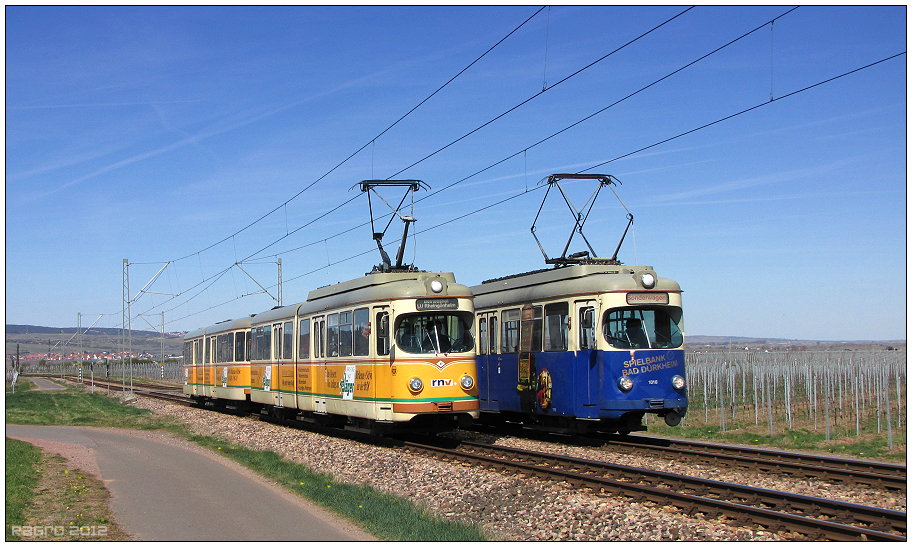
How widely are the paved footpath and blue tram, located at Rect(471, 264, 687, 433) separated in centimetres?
647

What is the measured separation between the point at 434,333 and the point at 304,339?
19.0 feet

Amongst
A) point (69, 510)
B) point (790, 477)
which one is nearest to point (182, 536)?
point (69, 510)

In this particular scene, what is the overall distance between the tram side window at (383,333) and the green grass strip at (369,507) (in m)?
2.92

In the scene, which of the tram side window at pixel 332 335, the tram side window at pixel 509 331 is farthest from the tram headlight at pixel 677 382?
the tram side window at pixel 332 335

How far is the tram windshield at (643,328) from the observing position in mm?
16297

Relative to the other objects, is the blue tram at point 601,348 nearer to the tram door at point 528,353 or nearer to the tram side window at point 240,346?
the tram door at point 528,353

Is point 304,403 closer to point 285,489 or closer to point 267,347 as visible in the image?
point 267,347

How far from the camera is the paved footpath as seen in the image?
9109 millimetres

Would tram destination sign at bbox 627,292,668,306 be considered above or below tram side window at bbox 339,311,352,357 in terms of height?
above

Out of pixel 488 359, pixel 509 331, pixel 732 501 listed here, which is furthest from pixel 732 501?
pixel 488 359

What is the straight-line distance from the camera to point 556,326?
1748 cm

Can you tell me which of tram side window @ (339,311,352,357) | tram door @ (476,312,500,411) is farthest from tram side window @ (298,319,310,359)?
tram door @ (476,312,500,411)

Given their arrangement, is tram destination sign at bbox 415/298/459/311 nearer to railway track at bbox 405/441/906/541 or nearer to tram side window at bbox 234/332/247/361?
railway track at bbox 405/441/906/541

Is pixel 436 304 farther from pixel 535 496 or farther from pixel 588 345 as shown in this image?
pixel 535 496
